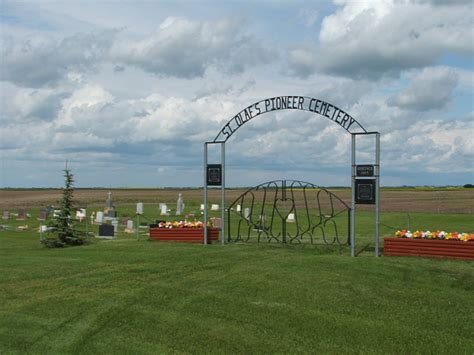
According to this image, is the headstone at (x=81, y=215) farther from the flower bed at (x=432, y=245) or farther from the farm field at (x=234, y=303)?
the flower bed at (x=432, y=245)

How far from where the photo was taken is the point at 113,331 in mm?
8555

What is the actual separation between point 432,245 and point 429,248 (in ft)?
0.36

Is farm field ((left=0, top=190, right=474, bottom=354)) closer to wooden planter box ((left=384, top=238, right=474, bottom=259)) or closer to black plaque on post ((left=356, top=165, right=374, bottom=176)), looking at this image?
wooden planter box ((left=384, top=238, right=474, bottom=259))

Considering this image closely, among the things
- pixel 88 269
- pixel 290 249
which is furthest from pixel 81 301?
pixel 290 249

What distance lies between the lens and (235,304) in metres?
10.0

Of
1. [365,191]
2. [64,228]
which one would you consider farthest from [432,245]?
[64,228]

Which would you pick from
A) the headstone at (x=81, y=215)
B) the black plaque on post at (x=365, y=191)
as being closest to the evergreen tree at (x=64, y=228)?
Result: the black plaque on post at (x=365, y=191)

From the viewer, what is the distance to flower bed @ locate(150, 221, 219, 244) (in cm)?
1891

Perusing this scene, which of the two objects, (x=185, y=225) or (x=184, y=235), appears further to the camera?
(x=185, y=225)

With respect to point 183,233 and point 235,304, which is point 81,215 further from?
point 235,304

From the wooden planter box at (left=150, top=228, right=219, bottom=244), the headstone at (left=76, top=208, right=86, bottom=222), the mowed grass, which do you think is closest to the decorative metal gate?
the wooden planter box at (left=150, top=228, right=219, bottom=244)

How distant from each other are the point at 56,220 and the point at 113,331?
12261 millimetres

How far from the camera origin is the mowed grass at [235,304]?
26.6 feet

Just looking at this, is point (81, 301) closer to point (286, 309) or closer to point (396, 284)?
point (286, 309)
